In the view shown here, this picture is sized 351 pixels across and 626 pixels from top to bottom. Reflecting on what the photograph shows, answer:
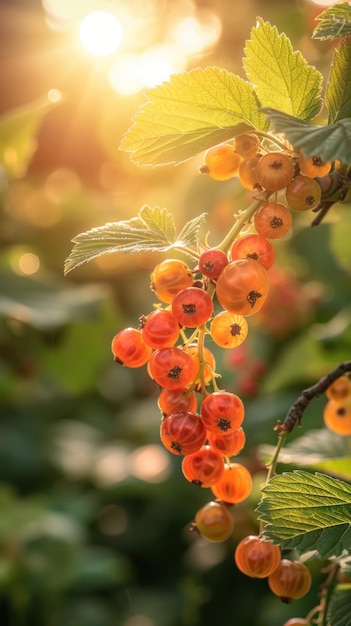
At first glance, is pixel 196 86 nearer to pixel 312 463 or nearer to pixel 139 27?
pixel 312 463

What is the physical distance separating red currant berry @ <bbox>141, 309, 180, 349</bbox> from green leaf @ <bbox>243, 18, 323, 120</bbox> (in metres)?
0.22

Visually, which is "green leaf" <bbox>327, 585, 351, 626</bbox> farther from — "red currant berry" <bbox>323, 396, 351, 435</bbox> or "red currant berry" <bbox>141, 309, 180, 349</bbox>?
"red currant berry" <bbox>141, 309, 180, 349</bbox>

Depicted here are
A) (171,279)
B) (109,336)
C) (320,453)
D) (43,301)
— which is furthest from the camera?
(109,336)

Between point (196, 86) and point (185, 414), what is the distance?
0.31 metres

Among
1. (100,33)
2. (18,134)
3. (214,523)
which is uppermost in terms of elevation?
(100,33)

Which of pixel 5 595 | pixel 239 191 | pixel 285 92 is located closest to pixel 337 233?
pixel 239 191

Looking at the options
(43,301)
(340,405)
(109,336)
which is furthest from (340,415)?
(109,336)

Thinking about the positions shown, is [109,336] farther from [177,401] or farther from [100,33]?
[177,401]

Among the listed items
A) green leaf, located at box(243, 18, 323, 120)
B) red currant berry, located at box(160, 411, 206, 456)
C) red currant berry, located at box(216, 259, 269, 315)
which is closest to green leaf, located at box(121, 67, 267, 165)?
green leaf, located at box(243, 18, 323, 120)

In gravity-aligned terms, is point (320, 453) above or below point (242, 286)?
below

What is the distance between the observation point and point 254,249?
72 cm

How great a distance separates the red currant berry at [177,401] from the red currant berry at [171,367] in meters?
0.02

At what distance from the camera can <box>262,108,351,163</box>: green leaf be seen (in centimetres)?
62

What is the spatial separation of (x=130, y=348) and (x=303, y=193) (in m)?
0.23
